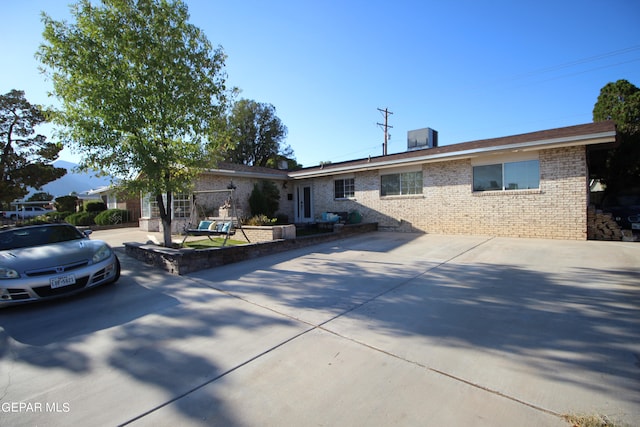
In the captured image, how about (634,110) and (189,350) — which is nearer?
(189,350)

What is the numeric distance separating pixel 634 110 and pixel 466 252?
1592 centimetres

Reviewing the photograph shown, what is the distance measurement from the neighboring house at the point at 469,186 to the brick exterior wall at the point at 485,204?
0.08 feet

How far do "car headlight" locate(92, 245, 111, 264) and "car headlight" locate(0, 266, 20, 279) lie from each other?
939 mm

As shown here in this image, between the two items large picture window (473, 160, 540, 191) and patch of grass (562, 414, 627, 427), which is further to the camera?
large picture window (473, 160, 540, 191)

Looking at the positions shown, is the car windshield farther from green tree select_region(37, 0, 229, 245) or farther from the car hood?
green tree select_region(37, 0, 229, 245)

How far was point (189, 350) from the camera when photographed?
3.12 meters

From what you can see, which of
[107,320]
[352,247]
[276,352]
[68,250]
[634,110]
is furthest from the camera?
[634,110]

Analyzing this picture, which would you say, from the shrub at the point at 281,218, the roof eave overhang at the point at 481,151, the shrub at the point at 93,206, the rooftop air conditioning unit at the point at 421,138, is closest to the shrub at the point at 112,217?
the shrub at the point at 93,206

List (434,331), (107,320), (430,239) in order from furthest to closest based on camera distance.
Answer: (430,239) → (107,320) → (434,331)

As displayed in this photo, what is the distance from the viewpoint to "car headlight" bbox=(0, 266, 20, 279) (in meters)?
4.28

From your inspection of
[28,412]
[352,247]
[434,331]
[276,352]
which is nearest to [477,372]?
[434,331]

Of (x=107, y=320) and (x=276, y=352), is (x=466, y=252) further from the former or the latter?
(x=107, y=320)

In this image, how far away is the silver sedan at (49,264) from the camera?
429cm

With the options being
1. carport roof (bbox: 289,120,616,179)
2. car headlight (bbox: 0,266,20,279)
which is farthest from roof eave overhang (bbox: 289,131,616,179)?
car headlight (bbox: 0,266,20,279)
